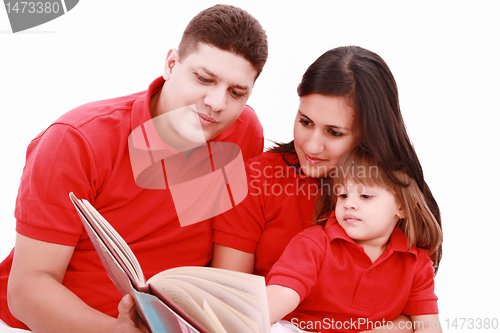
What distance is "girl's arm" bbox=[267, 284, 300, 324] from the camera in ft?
4.27

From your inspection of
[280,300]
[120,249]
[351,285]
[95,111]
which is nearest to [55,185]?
[95,111]

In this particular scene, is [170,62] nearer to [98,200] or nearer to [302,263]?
[98,200]

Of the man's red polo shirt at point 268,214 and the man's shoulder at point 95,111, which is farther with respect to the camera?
the man's red polo shirt at point 268,214

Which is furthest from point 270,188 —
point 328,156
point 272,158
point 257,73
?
point 257,73

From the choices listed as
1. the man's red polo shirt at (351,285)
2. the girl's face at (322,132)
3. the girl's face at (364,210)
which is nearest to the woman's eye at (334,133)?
the girl's face at (322,132)

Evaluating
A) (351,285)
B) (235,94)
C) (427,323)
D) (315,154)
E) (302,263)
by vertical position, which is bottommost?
(427,323)

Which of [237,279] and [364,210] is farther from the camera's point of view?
[364,210]

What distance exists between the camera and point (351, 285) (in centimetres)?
148

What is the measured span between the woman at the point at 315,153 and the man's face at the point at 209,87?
0.74 feet

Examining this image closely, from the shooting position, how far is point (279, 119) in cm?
202

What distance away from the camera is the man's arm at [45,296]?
4.25 feet


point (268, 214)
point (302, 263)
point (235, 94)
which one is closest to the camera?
point (302, 263)

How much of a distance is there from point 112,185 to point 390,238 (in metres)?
0.92

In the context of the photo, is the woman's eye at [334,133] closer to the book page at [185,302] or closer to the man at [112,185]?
the man at [112,185]
